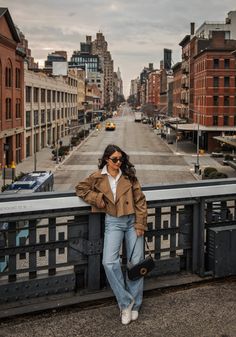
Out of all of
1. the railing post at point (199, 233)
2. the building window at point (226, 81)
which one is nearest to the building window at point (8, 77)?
the building window at point (226, 81)

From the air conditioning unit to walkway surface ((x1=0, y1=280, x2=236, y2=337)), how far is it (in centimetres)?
57

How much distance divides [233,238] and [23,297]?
116 inches

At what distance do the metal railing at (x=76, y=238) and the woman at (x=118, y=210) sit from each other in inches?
14.5

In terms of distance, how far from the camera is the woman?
561 cm

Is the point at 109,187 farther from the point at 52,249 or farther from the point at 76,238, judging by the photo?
the point at 52,249

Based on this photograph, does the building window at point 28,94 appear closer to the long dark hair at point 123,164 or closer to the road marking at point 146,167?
the road marking at point 146,167

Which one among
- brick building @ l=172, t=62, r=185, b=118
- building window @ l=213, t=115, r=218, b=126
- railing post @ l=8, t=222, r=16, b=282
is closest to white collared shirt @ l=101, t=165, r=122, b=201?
railing post @ l=8, t=222, r=16, b=282

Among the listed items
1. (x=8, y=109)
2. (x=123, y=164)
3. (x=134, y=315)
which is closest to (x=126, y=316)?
(x=134, y=315)

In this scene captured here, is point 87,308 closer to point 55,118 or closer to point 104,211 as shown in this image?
point 104,211

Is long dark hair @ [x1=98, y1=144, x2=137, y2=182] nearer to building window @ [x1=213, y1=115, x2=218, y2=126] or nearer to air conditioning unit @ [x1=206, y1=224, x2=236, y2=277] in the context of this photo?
air conditioning unit @ [x1=206, y1=224, x2=236, y2=277]

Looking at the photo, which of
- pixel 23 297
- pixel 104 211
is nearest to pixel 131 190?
pixel 104 211

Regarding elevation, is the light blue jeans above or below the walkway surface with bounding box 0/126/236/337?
above

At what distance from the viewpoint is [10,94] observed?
198ft

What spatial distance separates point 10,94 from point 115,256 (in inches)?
2258
